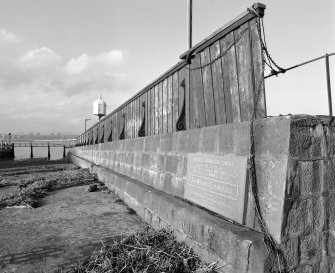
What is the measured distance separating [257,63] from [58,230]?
4280 millimetres

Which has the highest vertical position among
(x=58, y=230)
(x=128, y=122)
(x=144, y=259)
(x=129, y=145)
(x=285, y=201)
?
(x=128, y=122)

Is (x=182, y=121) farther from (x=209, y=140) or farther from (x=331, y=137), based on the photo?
(x=331, y=137)

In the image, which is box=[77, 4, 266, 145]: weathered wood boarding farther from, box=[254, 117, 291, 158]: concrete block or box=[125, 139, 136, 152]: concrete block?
box=[125, 139, 136, 152]: concrete block

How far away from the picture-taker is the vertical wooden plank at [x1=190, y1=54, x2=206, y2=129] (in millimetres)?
4430

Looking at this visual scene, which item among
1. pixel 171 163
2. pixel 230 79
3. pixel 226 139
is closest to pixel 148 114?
pixel 171 163

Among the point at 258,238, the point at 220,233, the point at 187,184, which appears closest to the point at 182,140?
the point at 187,184

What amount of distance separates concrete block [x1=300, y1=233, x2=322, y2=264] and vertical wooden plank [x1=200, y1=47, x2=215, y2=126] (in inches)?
77.4

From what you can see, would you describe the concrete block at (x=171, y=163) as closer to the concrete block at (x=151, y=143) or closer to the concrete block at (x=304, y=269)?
the concrete block at (x=151, y=143)

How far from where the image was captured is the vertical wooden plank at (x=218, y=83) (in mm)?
3894

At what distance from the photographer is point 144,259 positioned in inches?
136

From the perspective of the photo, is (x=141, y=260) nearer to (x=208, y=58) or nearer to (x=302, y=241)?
(x=302, y=241)

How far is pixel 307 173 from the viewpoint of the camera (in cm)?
264

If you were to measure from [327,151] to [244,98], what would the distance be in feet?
Answer: 3.55

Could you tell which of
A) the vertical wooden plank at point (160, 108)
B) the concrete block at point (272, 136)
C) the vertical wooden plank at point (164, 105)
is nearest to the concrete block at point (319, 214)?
the concrete block at point (272, 136)
